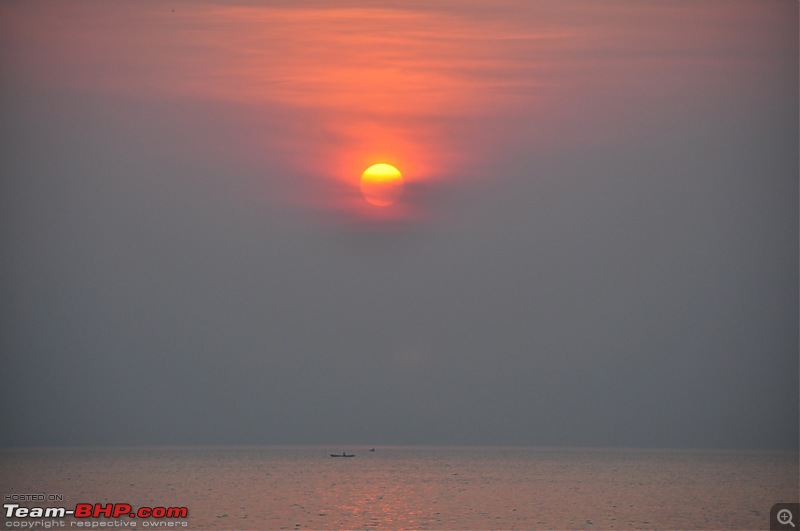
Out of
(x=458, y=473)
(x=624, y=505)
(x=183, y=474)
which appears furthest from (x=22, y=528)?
(x=458, y=473)

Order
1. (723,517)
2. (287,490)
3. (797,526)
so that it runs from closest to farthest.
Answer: (797,526) < (723,517) < (287,490)

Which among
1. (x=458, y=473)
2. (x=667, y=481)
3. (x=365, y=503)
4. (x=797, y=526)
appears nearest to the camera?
(x=797, y=526)

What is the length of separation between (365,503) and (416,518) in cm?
1505

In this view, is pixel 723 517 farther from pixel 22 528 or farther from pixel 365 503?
pixel 22 528

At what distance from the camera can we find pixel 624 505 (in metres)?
92.1

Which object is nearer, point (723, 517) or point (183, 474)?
point (723, 517)

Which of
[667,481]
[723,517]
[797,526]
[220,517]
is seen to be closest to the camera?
[797,526]

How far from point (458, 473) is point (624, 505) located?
63.3m

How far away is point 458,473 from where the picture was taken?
504 feet

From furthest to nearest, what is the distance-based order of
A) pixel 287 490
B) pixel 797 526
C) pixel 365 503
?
pixel 287 490, pixel 365 503, pixel 797 526

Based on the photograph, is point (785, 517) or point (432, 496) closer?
point (785, 517)

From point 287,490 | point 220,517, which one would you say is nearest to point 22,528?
point 220,517

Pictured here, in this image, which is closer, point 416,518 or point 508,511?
point 416,518

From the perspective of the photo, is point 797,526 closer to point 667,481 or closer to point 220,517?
point 220,517
